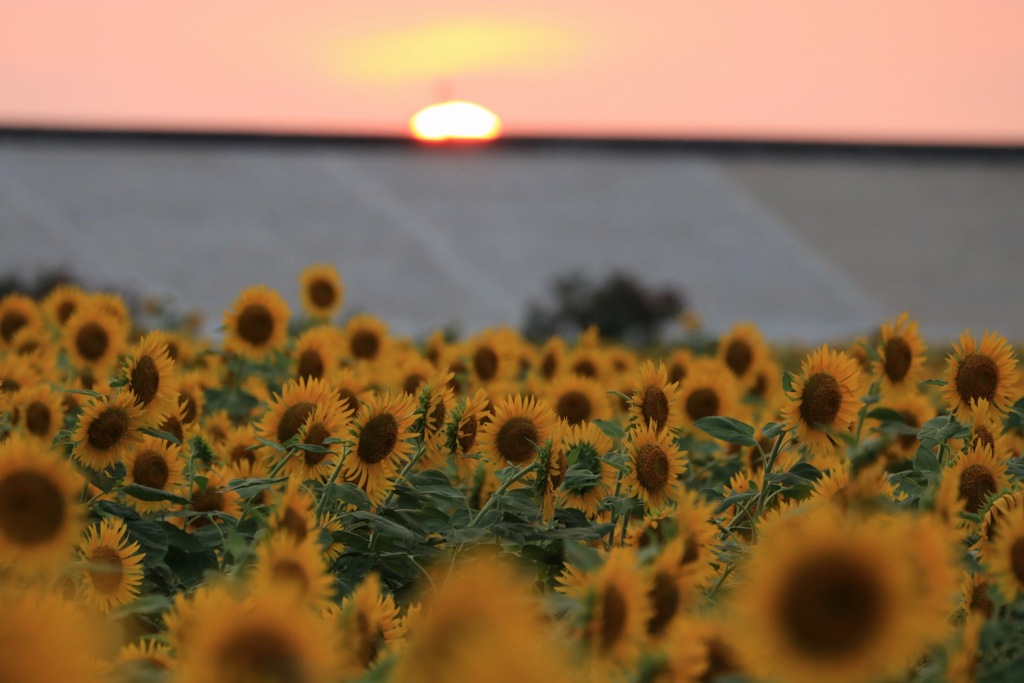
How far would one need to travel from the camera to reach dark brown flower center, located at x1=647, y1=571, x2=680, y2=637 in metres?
1.09

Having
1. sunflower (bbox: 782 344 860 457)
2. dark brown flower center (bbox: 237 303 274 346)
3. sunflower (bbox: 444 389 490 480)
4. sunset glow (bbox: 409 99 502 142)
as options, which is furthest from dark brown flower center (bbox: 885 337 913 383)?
sunset glow (bbox: 409 99 502 142)

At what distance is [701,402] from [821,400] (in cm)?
86

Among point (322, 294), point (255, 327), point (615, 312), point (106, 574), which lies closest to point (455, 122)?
point (615, 312)

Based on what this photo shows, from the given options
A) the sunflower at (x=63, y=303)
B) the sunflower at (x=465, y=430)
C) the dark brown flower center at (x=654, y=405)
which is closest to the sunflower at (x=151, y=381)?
the sunflower at (x=465, y=430)

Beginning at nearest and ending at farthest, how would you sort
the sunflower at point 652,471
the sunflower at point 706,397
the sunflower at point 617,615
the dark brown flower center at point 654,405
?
1. the sunflower at point 617,615
2. the sunflower at point 652,471
3. the dark brown flower center at point 654,405
4. the sunflower at point 706,397

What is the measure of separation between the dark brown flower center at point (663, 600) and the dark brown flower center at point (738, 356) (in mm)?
2686

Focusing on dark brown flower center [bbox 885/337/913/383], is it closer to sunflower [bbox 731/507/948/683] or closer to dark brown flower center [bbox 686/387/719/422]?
dark brown flower center [bbox 686/387/719/422]

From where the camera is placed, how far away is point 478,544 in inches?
66.9

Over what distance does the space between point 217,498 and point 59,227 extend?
59.0 feet

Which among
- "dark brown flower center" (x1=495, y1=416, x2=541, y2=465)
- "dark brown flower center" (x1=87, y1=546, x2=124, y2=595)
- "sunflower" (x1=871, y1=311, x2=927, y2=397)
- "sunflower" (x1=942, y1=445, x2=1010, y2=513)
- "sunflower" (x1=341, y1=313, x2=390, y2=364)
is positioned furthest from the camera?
"sunflower" (x1=341, y1=313, x2=390, y2=364)

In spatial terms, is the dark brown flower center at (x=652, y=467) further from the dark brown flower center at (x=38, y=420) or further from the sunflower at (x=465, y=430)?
the dark brown flower center at (x=38, y=420)

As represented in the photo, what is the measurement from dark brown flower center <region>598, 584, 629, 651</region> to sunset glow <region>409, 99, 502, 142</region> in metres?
13.4

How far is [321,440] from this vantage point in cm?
187

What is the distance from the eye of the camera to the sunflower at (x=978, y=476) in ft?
5.59
